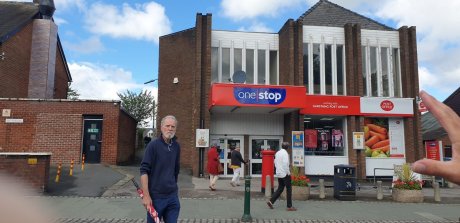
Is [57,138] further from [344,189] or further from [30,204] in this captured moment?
[30,204]

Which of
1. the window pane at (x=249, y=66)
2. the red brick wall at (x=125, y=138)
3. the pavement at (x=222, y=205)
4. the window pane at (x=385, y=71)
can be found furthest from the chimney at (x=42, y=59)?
the window pane at (x=385, y=71)

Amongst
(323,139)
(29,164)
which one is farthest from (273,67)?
(29,164)

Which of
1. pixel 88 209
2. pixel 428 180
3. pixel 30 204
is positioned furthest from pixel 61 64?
pixel 30 204

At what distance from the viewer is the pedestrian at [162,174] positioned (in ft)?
16.4

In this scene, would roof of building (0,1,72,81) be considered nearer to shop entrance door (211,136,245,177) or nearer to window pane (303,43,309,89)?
shop entrance door (211,136,245,177)

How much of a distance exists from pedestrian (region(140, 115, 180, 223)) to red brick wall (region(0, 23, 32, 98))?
62.0 feet

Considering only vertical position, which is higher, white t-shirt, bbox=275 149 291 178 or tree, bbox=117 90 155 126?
tree, bbox=117 90 155 126

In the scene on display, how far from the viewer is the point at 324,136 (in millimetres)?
19594

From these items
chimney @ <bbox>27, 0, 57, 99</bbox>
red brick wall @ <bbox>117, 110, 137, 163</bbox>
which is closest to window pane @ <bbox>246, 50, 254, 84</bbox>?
red brick wall @ <bbox>117, 110, 137, 163</bbox>

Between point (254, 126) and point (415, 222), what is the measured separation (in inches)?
430

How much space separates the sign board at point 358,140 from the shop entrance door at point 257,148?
138 inches

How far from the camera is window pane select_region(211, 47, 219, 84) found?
65.4 ft

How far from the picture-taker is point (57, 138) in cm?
1789

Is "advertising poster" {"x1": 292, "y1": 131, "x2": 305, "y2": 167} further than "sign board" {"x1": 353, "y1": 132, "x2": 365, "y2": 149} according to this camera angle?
No
